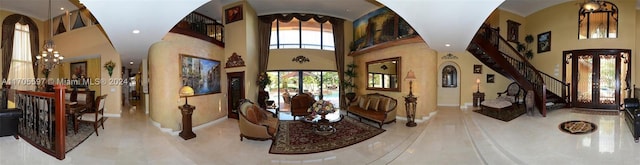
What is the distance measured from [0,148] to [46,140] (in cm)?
65

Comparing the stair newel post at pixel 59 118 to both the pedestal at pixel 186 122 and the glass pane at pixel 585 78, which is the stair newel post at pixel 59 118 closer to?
the pedestal at pixel 186 122

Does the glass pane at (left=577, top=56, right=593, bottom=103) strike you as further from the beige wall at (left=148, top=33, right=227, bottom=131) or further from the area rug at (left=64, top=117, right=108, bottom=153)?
the area rug at (left=64, top=117, right=108, bottom=153)

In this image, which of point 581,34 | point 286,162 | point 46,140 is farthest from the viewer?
point 581,34

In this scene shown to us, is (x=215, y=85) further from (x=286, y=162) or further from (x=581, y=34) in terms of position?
(x=581, y=34)

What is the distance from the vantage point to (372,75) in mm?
7902

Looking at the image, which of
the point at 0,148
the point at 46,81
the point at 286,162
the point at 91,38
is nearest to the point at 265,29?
the point at 91,38

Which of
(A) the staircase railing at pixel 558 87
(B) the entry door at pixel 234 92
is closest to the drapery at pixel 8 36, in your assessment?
(B) the entry door at pixel 234 92

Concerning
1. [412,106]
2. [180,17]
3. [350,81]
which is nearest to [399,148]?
[412,106]

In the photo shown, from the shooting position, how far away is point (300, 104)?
7332 mm

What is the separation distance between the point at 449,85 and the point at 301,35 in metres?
4.97

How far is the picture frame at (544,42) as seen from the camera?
7.90 m

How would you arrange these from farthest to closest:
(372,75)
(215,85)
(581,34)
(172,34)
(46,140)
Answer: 1. (372,75)
2. (581,34)
3. (215,85)
4. (172,34)
5. (46,140)

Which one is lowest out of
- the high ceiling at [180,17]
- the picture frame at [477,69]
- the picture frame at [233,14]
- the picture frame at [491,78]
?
the picture frame at [491,78]

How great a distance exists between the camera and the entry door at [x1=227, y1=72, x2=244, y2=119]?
22.8 ft
